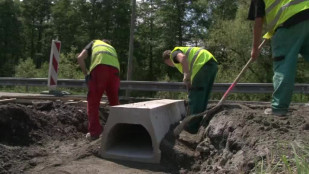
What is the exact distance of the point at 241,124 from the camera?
14.4 ft

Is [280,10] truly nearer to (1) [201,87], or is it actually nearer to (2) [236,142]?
(2) [236,142]

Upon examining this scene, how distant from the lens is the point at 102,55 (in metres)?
6.41

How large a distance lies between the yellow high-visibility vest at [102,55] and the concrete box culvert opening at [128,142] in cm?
106

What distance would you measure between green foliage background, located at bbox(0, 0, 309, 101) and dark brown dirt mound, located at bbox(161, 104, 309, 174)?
21907 millimetres

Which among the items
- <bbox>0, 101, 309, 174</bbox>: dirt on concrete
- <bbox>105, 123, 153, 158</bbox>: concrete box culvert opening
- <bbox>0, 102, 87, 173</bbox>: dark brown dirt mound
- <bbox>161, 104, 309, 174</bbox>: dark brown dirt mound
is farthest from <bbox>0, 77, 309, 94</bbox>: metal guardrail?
<bbox>161, 104, 309, 174</bbox>: dark brown dirt mound

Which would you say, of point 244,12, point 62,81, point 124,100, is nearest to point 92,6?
point 244,12

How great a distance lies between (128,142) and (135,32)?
4101 cm

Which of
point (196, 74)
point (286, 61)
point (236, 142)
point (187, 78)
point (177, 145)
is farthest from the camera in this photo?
point (196, 74)

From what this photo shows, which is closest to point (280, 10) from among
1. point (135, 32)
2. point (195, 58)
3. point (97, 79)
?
point (195, 58)

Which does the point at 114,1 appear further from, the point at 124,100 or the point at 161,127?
the point at 161,127

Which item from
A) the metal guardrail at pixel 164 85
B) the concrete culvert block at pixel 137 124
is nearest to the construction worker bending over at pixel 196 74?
the concrete culvert block at pixel 137 124

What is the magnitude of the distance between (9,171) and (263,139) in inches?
A: 111

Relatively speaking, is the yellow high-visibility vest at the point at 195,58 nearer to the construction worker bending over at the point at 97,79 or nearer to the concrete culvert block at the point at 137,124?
Result: the concrete culvert block at the point at 137,124

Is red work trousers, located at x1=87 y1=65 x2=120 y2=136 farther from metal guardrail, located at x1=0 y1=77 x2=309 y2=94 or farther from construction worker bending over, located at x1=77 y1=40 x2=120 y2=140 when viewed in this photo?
metal guardrail, located at x1=0 y1=77 x2=309 y2=94
